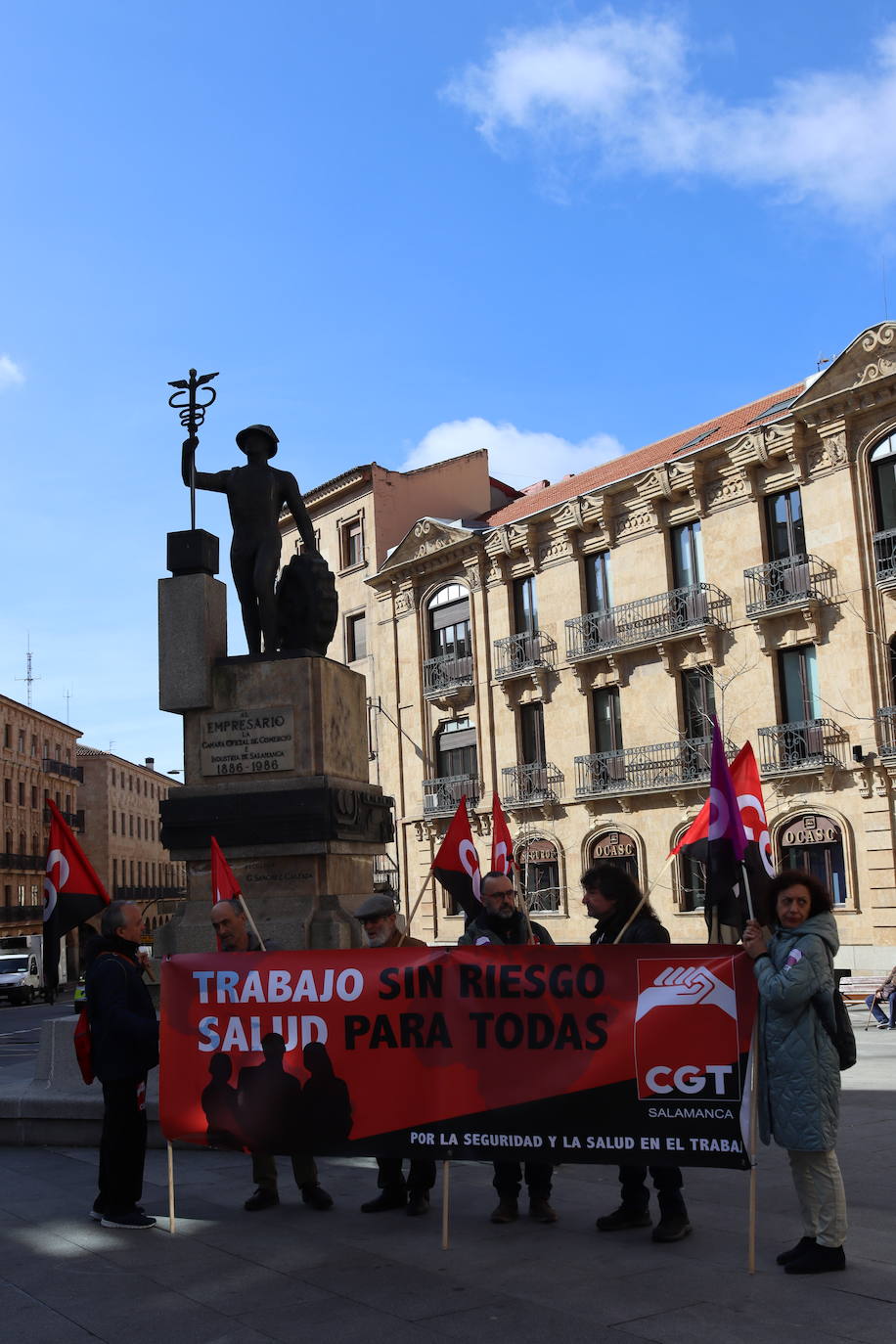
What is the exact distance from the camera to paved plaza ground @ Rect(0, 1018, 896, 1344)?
4879mm

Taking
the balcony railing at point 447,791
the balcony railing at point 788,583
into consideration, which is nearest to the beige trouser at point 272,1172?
the balcony railing at point 788,583

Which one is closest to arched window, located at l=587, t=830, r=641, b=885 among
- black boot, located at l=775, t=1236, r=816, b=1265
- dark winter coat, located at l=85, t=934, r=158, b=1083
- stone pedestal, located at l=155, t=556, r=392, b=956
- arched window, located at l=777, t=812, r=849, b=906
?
arched window, located at l=777, t=812, r=849, b=906

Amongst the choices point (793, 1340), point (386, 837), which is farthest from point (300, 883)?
point (793, 1340)

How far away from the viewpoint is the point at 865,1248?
19.2 feet

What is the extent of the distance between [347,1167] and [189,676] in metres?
4.20

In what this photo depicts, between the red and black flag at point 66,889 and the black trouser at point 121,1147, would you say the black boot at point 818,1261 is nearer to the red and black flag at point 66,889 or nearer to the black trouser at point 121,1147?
the black trouser at point 121,1147

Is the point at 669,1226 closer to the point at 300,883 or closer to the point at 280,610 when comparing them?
the point at 300,883

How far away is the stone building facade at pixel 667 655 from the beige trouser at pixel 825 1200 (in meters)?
23.4

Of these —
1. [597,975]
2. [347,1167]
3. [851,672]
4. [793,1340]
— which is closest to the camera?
[793,1340]

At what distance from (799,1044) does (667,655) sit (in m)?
28.9

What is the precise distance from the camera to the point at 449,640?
4162 cm

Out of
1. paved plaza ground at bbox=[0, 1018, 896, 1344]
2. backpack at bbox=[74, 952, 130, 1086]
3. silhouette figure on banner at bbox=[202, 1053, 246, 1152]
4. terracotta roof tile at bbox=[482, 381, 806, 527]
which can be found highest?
terracotta roof tile at bbox=[482, 381, 806, 527]

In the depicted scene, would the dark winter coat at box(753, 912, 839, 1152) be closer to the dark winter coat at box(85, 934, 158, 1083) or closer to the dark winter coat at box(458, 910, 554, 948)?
the dark winter coat at box(458, 910, 554, 948)

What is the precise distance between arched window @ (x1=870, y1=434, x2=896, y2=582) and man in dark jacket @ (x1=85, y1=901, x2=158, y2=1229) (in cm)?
2524
